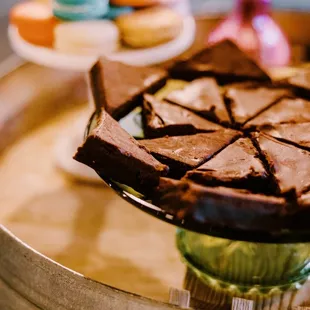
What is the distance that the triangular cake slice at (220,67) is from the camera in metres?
0.96

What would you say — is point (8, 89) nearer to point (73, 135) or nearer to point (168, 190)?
point (73, 135)

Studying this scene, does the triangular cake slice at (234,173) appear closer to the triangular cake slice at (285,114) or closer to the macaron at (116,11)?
the triangular cake slice at (285,114)

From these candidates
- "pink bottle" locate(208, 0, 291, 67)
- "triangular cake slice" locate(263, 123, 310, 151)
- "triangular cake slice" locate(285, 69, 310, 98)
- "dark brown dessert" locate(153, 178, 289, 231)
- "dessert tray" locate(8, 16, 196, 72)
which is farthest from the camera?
"pink bottle" locate(208, 0, 291, 67)

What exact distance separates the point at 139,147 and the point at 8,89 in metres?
0.64

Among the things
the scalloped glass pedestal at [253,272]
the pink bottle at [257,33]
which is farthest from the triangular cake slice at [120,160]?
the pink bottle at [257,33]

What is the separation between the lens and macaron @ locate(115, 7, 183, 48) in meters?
1.10

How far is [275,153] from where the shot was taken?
2.38ft

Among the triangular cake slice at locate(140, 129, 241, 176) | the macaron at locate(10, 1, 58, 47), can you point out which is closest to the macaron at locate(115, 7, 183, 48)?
the macaron at locate(10, 1, 58, 47)

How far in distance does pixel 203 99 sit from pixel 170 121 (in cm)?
10

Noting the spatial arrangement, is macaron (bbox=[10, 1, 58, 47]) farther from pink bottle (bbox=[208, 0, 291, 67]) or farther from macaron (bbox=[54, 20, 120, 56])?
pink bottle (bbox=[208, 0, 291, 67])

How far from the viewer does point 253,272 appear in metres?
0.85

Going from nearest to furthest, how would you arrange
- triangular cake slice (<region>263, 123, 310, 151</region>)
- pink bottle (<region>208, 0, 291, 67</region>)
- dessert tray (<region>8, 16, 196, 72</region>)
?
triangular cake slice (<region>263, 123, 310, 151</region>) → dessert tray (<region>8, 16, 196, 72</region>) → pink bottle (<region>208, 0, 291, 67</region>)

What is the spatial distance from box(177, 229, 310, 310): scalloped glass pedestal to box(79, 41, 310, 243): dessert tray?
6.7 inches

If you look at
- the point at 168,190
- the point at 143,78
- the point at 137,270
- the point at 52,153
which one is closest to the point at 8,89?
the point at 52,153
